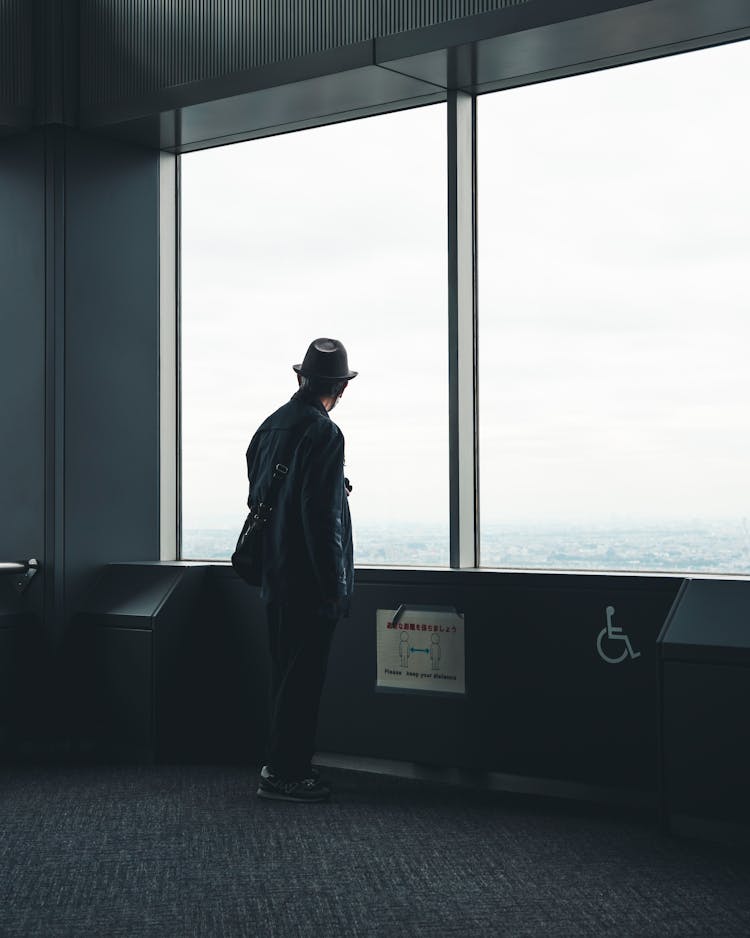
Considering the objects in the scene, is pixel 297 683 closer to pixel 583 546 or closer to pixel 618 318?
pixel 583 546

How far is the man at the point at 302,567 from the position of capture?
4152 mm

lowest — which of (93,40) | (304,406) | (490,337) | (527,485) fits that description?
(527,485)

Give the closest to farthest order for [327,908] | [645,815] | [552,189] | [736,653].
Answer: [327,908] < [736,653] < [645,815] < [552,189]

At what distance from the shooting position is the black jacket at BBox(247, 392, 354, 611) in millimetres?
4141

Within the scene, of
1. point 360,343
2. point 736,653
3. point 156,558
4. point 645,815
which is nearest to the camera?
point 736,653

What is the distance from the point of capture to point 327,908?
10.2 ft

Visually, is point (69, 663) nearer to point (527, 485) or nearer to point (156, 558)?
point (156, 558)

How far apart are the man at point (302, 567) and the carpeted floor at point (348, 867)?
212mm

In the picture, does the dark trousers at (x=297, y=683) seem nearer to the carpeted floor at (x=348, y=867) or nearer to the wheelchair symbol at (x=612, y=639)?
the carpeted floor at (x=348, y=867)

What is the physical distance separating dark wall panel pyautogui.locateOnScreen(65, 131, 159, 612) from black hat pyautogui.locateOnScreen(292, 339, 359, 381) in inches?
52.2

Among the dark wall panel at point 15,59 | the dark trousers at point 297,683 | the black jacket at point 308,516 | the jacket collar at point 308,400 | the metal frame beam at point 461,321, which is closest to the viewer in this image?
the black jacket at point 308,516

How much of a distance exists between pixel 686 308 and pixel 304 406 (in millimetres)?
1448

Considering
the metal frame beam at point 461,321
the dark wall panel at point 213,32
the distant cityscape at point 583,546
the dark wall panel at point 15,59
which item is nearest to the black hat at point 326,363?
the metal frame beam at point 461,321

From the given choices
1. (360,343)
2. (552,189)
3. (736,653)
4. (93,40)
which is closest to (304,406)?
(360,343)
